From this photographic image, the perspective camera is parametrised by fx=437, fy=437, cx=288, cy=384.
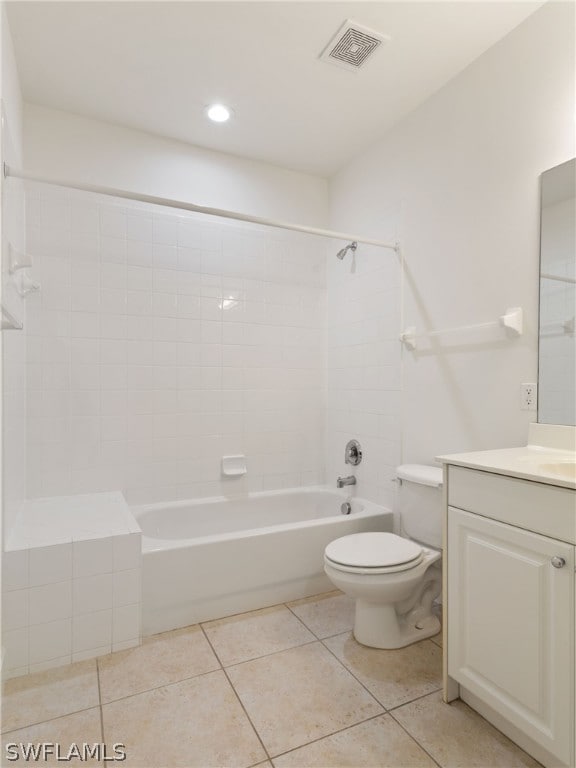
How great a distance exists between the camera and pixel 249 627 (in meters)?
1.98

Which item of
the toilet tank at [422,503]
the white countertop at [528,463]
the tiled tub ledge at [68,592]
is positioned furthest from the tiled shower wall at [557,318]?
the tiled tub ledge at [68,592]

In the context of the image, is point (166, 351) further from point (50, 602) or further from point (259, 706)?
point (259, 706)

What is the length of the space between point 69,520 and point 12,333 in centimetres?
88

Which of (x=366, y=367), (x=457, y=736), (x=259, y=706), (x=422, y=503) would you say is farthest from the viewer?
(x=366, y=367)

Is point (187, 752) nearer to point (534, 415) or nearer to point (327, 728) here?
point (327, 728)

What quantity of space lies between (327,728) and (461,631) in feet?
1.73

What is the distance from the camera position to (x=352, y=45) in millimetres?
1924

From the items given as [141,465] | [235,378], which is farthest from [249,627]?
[235,378]

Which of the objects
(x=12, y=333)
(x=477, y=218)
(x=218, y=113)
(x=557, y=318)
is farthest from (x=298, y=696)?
(x=218, y=113)

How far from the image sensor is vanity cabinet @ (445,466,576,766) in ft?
3.64

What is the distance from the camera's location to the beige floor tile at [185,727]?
128 cm

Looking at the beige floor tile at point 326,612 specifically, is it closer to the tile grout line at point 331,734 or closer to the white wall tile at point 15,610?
the tile grout line at point 331,734

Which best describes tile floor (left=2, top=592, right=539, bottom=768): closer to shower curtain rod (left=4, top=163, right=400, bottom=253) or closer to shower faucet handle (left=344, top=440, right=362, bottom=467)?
shower faucet handle (left=344, top=440, right=362, bottom=467)

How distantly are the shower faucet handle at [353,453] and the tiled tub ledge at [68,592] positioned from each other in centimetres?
140
